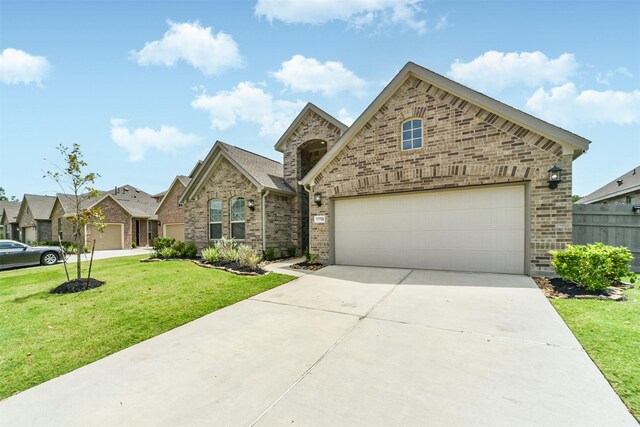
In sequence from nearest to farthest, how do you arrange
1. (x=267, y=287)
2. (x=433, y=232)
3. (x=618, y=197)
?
(x=267, y=287)
(x=433, y=232)
(x=618, y=197)

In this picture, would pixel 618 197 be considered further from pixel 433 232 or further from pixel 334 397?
pixel 334 397

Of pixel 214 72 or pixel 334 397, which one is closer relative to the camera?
pixel 334 397

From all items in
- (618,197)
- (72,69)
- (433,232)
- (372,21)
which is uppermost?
(372,21)

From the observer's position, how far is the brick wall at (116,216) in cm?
2169

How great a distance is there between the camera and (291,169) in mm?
14133

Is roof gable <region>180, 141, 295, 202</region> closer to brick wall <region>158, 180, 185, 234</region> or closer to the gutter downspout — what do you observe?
the gutter downspout

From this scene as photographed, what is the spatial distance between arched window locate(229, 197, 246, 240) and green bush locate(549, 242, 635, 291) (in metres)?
11.2

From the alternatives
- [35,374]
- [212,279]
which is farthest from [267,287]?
[35,374]

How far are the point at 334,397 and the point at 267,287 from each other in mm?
4428

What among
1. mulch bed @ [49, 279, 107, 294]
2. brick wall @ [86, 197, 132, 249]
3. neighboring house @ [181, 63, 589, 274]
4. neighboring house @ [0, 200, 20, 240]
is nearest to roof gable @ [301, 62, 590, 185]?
neighboring house @ [181, 63, 589, 274]

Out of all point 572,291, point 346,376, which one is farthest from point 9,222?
point 572,291

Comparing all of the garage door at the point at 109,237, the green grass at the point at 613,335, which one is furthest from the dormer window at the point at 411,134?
the garage door at the point at 109,237

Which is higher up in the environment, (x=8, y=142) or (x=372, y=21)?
(x=372, y=21)

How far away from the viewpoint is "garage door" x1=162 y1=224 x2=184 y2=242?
67.7 ft
